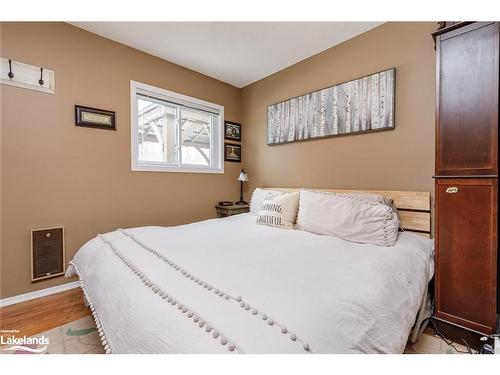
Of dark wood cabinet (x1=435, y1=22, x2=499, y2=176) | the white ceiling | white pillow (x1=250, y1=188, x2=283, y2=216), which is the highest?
the white ceiling

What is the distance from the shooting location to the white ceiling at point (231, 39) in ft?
7.02

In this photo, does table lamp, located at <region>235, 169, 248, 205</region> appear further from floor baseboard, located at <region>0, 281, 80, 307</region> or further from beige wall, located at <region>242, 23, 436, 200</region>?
floor baseboard, located at <region>0, 281, 80, 307</region>

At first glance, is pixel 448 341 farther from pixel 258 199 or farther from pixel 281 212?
pixel 258 199

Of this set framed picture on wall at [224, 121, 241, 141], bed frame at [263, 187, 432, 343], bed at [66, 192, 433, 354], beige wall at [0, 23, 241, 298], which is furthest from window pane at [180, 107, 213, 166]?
bed frame at [263, 187, 432, 343]

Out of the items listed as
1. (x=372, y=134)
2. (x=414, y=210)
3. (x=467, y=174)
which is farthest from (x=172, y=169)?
(x=467, y=174)

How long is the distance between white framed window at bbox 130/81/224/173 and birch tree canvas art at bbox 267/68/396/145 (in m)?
0.91

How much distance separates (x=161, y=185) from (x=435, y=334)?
277 cm

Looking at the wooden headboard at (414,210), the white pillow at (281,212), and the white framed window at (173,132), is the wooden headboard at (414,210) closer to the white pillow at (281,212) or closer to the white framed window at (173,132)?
the white pillow at (281,212)

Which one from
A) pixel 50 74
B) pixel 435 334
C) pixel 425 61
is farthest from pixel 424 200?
pixel 50 74

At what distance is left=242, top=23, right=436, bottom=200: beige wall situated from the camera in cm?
191

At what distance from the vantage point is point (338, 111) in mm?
2402

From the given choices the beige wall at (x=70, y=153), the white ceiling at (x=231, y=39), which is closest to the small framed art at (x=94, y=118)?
the beige wall at (x=70, y=153)
